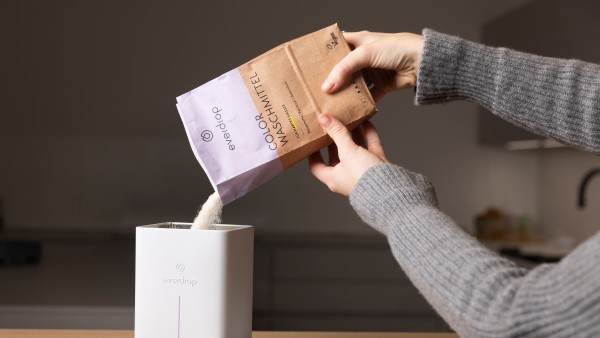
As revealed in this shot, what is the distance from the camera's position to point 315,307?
3588 mm

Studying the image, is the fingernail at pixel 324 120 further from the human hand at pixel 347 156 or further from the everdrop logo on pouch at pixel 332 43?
the everdrop logo on pouch at pixel 332 43

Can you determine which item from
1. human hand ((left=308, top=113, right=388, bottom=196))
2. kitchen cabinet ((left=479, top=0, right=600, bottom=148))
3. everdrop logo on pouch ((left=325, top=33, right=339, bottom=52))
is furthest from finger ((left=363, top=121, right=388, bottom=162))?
kitchen cabinet ((left=479, top=0, right=600, bottom=148))

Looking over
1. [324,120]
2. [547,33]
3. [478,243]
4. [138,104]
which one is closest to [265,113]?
[324,120]

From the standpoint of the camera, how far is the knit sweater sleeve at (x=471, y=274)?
0.64 meters

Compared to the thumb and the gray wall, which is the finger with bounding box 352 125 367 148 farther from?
the gray wall

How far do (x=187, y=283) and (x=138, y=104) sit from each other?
279 centimetres

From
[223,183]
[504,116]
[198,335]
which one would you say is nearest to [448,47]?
[504,116]

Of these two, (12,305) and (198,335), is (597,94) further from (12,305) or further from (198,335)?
(12,305)

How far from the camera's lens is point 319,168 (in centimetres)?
101

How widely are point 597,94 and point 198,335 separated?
2.05ft

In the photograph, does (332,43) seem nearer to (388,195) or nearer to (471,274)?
(388,195)

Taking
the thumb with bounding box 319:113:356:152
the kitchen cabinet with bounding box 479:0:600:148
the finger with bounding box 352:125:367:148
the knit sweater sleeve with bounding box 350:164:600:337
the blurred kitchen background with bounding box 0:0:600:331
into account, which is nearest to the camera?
the knit sweater sleeve with bounding box 350:164:600:337

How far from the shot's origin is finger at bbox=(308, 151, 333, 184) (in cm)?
99

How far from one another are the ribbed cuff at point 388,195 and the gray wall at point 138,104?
9.10 feet
